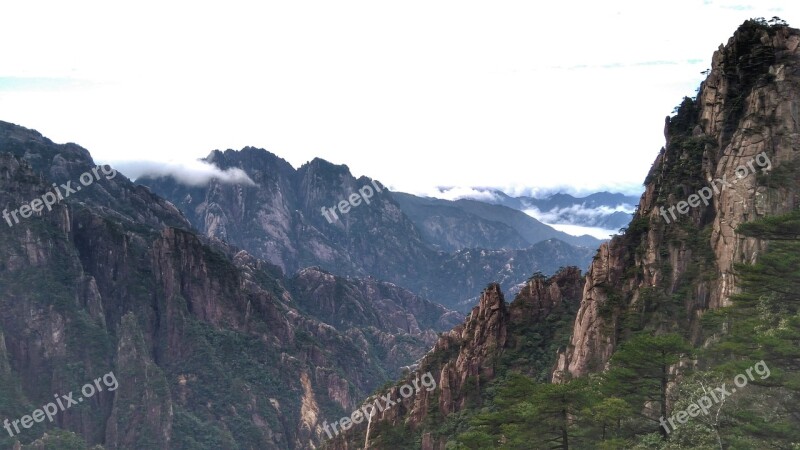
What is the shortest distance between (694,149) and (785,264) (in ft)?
154

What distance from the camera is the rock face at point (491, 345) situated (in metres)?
122

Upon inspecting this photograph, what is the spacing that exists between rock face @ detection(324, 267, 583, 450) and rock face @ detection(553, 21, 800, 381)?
21.3 metres

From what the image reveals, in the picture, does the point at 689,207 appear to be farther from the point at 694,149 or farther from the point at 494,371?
the point at 494,371

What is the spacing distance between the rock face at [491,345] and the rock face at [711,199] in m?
21.3

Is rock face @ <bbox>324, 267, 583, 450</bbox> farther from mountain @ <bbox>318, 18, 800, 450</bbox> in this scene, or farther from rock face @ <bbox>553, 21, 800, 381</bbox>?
rock face @ <bbox>553, 21, 800, 381</bbox>

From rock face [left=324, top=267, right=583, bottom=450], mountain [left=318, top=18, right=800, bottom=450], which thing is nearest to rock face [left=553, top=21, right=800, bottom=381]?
mountain [left=318, top=18, right=800, bottom=450]

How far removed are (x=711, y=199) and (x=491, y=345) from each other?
4515 centimetres

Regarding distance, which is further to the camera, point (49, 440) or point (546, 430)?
point (49, 440)

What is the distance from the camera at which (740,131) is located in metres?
88.0

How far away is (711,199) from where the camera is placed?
306 ft

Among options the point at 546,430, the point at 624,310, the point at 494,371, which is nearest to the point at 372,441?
the point at 494,371

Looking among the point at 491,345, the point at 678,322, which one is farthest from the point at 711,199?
the point at 491,345

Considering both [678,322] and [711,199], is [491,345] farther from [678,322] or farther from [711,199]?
[711,199]

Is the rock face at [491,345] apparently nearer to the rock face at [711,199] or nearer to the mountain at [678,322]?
the mountain at [678,322]
